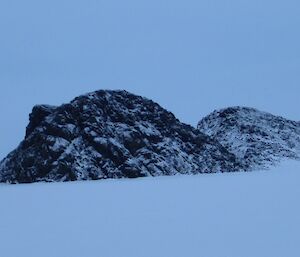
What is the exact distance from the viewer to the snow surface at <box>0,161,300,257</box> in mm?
5070

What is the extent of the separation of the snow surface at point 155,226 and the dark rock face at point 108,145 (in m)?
10.8

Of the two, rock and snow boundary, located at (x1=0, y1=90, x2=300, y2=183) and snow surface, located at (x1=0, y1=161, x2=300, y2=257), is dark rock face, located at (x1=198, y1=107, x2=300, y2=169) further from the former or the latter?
snow surface, located at (x1=0, y1=161, x2=300, y2=257)

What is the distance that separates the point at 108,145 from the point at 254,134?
68.5ft

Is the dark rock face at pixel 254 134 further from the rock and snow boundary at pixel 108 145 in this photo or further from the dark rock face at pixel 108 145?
the rock and snow boundary at pixel 108 145

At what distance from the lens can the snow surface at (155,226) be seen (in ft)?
16.6

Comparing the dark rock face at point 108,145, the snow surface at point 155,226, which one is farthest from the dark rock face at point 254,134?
the snow surface at point 155,226

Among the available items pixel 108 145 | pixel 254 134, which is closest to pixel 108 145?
pixel 108 145

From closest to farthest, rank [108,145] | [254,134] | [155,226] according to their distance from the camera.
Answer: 1. [155,226]
2. [108,145]
3. [254,134]

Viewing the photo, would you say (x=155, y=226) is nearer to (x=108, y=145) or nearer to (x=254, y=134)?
(x=108, y=145)

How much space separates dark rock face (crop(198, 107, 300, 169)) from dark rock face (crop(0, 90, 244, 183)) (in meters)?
7.99

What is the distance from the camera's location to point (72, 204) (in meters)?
8.79

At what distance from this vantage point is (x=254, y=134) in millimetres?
38406

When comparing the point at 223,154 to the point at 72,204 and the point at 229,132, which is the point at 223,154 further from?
the point at 72,204

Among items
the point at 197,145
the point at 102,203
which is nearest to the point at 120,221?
the point at 102,203
